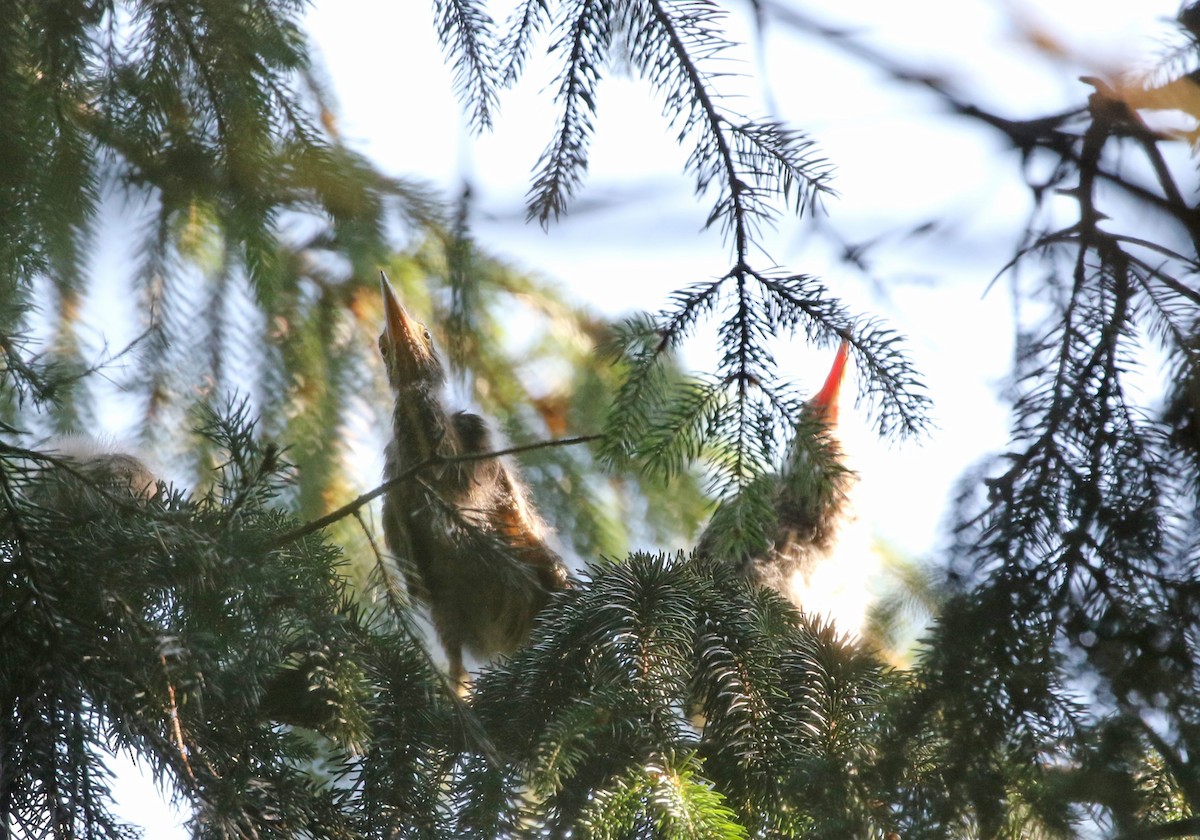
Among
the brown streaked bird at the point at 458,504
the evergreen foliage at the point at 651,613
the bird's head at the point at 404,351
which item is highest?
the bird's head at the point at 404,351

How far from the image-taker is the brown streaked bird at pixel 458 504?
2205mm

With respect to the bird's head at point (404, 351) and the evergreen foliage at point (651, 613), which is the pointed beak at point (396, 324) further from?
the evergreen foliage at point (651, 613)

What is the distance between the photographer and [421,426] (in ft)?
7.61

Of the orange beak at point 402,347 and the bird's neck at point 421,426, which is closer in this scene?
the bird's neck at point 421,426

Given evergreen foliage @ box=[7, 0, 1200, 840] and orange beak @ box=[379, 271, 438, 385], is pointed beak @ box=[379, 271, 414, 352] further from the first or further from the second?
evergreen foliage @ box=[7, 0, 1200, 840]

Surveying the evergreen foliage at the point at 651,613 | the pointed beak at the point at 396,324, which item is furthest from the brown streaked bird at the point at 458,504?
the evergreen foliage at the point at 651,613

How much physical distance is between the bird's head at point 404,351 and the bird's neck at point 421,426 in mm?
35

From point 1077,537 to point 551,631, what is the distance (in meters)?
0.82

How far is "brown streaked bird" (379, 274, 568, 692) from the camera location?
2205 mm

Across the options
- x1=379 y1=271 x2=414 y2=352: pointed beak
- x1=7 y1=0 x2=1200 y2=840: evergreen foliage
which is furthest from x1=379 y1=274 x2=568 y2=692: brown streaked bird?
x1=7 y1=0 x2=1200 y2=840: evergreen foliage

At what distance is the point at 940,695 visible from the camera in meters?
1.19

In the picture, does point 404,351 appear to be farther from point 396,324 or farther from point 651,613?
point 651,613

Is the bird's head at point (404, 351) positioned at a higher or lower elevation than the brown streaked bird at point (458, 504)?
higher

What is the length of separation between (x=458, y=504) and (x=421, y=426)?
0.85 ft
